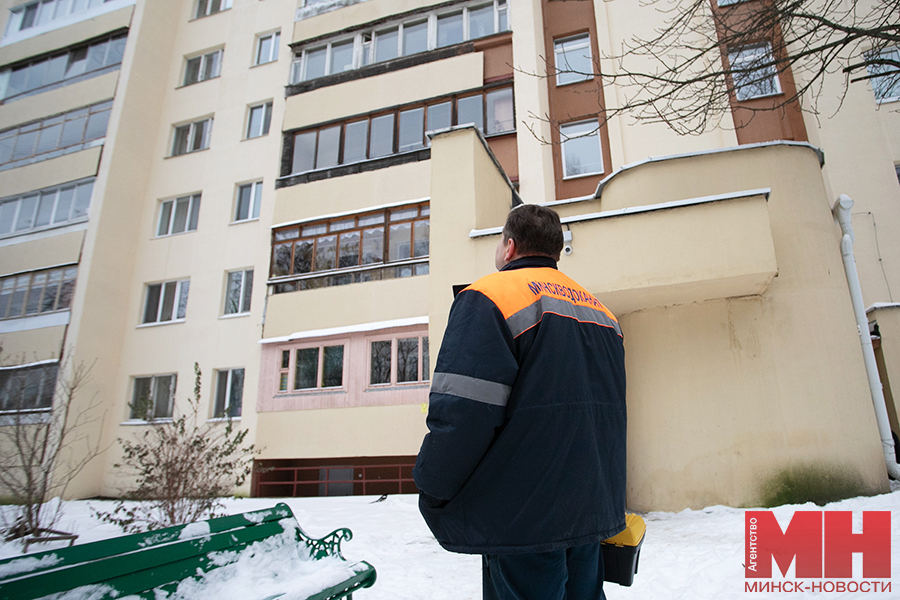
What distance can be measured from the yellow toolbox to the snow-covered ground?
195 cm

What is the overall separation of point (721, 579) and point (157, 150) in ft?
65.0

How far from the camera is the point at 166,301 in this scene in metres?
15.8

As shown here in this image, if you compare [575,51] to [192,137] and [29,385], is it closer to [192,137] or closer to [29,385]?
[192,137]

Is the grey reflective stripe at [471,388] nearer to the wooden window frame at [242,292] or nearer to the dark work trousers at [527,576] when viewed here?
the dark work trousers at [527,576]

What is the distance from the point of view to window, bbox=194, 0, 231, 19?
1867cm

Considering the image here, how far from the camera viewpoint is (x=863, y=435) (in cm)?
608

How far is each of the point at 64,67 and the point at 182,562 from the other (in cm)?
2365

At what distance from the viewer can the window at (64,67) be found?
18422 millimetres

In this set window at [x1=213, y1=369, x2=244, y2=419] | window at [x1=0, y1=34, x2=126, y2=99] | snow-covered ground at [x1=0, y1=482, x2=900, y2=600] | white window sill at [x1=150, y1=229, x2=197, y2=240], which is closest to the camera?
snow-covered ground at [x1=0, y1=482, x2=900, y2=600]

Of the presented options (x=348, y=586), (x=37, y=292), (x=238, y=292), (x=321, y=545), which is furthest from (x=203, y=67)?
(x=348, y=586)

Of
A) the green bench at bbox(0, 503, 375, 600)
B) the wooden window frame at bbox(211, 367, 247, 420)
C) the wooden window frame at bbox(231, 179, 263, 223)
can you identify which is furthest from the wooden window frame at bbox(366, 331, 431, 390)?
the green bench at bbox(0, 503, 375, 600)

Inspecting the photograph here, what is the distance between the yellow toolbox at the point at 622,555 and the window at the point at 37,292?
1785cm

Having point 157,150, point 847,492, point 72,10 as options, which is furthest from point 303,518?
point 72,10

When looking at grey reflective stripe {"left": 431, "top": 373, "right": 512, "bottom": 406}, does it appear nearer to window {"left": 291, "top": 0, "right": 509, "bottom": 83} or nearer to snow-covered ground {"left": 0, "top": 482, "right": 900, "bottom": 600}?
snow-covered ground {"left": 0, "top": 482, "right": 900, "bottom": 600}
